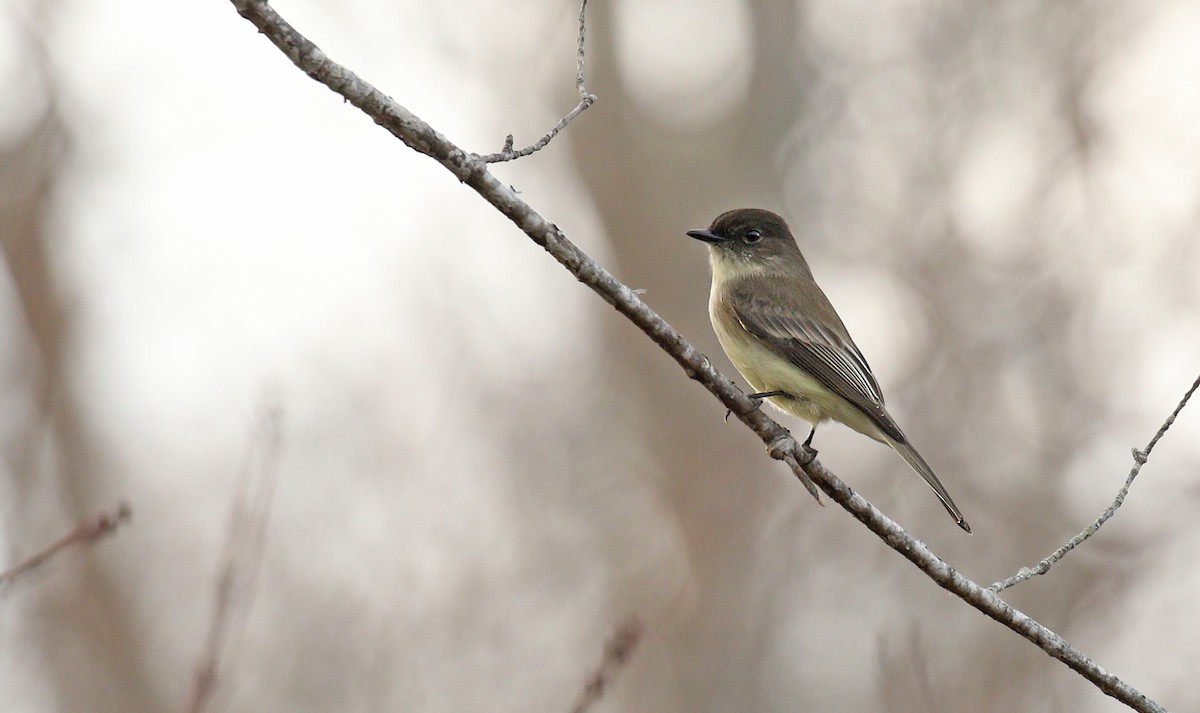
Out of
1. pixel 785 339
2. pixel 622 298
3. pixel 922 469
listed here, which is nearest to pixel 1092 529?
pixel 922 469

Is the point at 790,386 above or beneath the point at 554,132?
above

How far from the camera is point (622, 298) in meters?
3.60

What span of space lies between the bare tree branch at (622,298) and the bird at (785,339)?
1.23 meters

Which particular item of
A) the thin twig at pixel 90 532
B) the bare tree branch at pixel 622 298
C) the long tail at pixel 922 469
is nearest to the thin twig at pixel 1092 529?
the bare tree branch at pixel 622 298

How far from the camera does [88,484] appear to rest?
12516 millimetres

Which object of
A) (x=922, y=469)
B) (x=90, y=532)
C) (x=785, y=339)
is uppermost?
(x=785, y=339)

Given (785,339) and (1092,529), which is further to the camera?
(785,339)

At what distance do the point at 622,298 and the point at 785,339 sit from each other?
105 inches

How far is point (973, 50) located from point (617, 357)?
5.29 meters

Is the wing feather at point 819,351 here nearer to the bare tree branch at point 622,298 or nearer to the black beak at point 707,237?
the black beak at point 707,237

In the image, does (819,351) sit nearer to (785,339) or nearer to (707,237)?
(785,339)

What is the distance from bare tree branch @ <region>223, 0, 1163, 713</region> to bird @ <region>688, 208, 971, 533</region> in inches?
48.4

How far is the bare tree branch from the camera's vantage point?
3.12m

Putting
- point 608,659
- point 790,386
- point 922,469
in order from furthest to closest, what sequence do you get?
point 790,386 < point 922,469 < point 608,659
